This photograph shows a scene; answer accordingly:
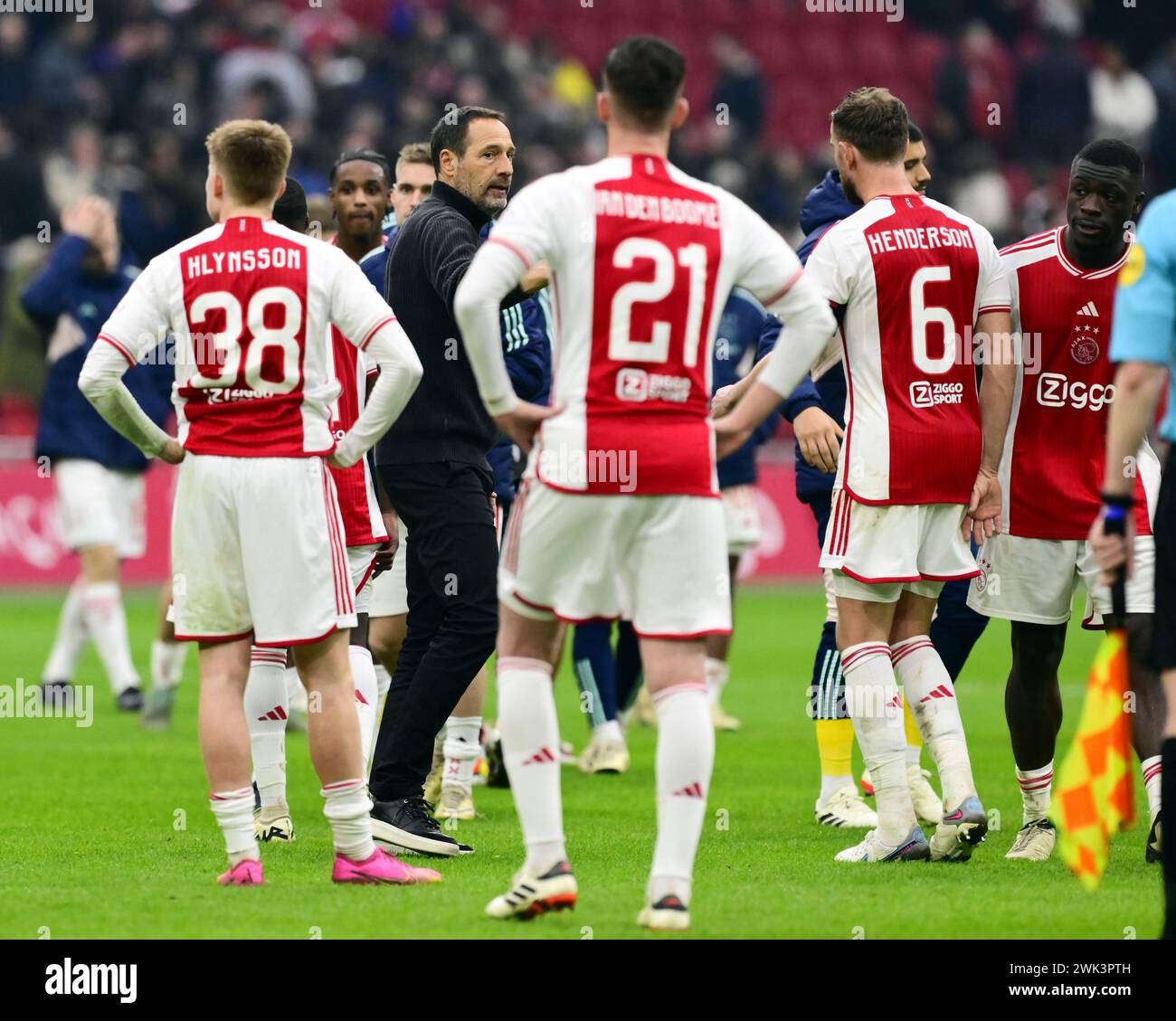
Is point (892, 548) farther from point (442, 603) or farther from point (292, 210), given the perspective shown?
point (292, 210)

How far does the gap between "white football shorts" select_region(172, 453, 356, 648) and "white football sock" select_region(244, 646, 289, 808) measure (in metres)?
1.15

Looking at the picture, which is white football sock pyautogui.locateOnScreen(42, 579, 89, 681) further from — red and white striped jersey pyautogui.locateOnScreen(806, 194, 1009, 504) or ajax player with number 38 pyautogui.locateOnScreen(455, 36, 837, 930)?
ajax player with number 38 pyautogui.locateOnScreen(455, 36, 837, 930)

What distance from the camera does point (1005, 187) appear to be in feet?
78.0

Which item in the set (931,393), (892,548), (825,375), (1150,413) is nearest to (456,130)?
(825,375)

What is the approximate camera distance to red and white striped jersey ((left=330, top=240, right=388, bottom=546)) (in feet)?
23.3

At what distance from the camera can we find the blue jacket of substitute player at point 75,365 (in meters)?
10.9

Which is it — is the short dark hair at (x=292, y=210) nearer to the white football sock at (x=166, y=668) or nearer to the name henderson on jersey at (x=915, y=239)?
the name henderson on jersey at (x=915, y=239)

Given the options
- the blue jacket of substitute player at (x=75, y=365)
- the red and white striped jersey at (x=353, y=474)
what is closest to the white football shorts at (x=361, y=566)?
the red and white striped jersey at (x=353, y=474)

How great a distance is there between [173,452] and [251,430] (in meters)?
0.32

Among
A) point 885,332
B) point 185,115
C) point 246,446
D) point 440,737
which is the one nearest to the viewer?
point 246,446

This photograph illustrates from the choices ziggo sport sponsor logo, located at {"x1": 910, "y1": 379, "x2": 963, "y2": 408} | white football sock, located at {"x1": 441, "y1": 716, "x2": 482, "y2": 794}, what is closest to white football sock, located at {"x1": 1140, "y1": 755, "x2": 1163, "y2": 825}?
ziggo sport sponsor logo, located at {"x1": 910, "y1": 379, "x2": 963, "y2": 408}
